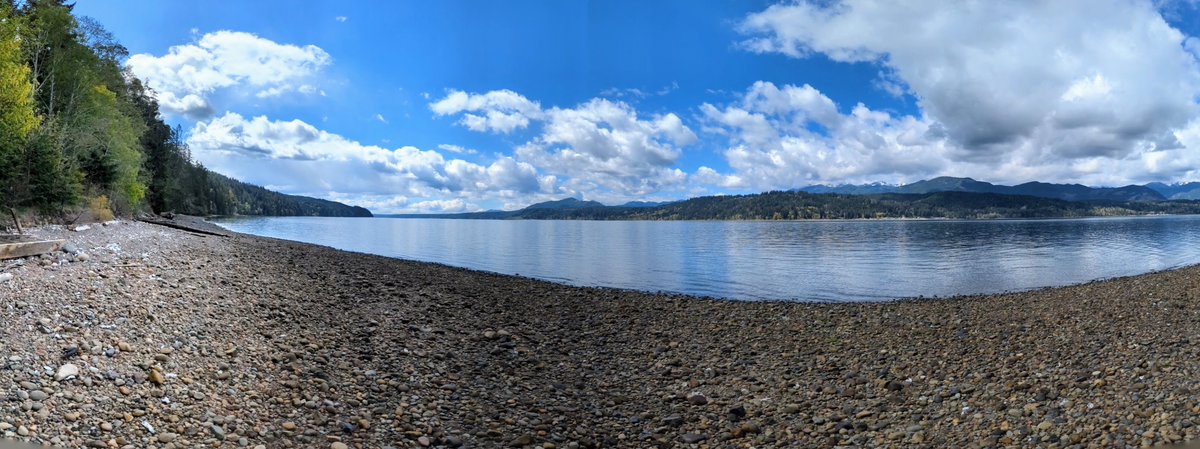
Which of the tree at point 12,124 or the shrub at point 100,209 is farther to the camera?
the shrub at point 100,209

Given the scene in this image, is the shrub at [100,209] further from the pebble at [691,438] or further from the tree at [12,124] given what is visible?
the pebble at [691,438]

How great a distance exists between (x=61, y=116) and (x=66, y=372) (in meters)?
48.1

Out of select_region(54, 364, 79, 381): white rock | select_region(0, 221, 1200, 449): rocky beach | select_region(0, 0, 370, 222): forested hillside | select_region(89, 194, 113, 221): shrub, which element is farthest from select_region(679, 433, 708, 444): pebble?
select_region(89, 194, 113, 221): shrub

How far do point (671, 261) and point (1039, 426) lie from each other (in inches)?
1489

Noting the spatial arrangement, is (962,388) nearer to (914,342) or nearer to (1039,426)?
(1039,426)

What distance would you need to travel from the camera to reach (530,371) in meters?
11.4

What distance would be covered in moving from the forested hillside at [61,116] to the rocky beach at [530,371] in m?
16.7

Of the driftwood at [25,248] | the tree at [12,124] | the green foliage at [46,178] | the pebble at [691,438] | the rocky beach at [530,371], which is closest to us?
the rocky beach at [530,371]

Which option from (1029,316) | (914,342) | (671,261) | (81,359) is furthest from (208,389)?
(671,261)

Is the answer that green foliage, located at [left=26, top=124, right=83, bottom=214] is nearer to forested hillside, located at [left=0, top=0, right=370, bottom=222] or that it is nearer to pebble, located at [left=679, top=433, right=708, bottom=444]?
forested hillside, located at [left=0, top=0, right=370, bottom=222]

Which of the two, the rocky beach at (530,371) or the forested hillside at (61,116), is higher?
the forested hillside at (61,116)

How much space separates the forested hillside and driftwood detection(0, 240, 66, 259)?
1508 centimetres

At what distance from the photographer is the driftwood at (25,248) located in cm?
1353

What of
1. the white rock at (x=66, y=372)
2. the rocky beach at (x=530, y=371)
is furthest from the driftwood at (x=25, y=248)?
the white rock at (x=66, y=372)
